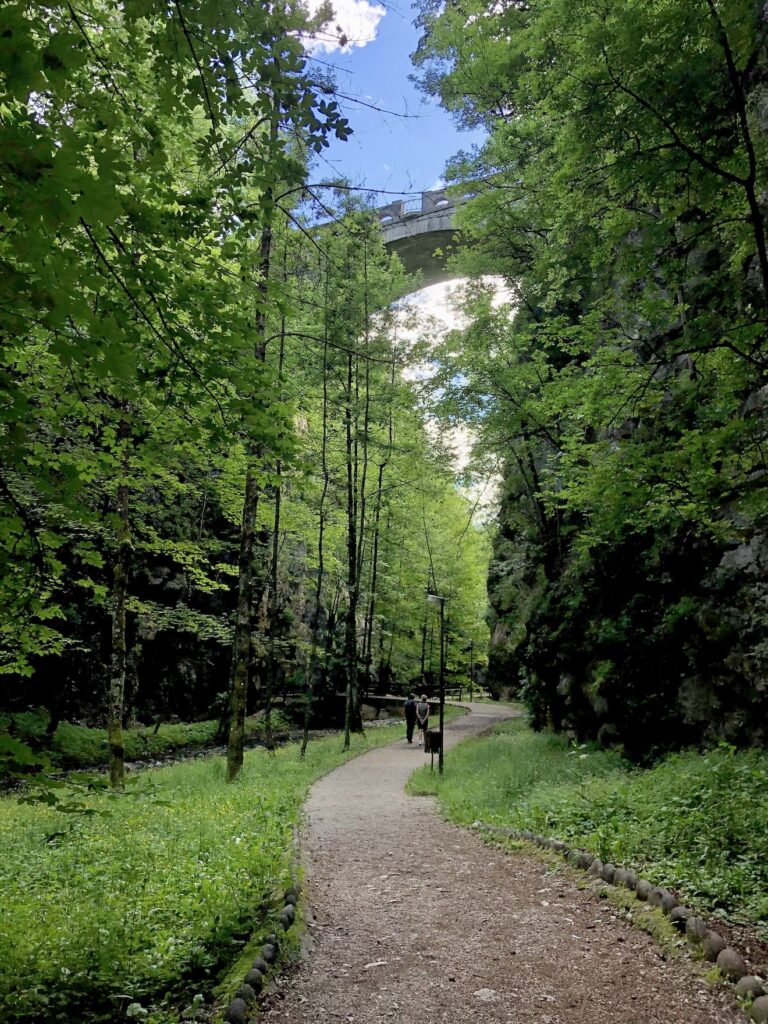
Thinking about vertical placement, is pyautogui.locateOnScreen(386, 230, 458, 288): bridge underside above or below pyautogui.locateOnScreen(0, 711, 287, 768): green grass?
above

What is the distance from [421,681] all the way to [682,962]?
32.5 m

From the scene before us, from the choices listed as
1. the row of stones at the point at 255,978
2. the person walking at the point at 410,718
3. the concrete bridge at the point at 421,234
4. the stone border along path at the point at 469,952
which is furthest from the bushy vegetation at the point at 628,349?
the concrete bridge at the point at 421,234

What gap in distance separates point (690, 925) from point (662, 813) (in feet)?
7.36

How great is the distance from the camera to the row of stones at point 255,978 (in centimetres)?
334

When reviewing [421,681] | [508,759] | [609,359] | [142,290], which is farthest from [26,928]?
[421,681]

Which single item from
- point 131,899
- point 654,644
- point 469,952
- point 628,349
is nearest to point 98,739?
point 131,899

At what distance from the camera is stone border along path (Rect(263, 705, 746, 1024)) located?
12.1ft

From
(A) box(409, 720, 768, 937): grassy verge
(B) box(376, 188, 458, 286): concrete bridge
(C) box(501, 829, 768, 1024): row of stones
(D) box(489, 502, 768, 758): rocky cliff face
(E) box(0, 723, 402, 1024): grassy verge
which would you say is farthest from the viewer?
(B) box(376, 188, 458, 286): concrete bridge

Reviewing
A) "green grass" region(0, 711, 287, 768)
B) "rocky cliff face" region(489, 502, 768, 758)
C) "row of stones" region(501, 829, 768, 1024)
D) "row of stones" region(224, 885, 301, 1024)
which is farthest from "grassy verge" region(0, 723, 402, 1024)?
"green grass" region(0, 711, 287, 768)

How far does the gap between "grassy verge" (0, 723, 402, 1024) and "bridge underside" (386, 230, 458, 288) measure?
2301 cm

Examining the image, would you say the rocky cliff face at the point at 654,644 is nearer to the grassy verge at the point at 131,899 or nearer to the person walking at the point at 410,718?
the person walking at the point at 410,718

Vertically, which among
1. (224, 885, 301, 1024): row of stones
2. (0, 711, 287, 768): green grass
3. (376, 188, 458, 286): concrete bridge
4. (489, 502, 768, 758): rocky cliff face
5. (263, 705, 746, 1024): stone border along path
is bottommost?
(0, 711, 287, 768): green grass

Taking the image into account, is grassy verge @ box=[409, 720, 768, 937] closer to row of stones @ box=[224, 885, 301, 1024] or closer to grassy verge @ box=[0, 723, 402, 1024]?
row of stones @ box=[224, 885, 301, 1024]

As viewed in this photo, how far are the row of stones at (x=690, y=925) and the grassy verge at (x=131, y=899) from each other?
2.92 m
